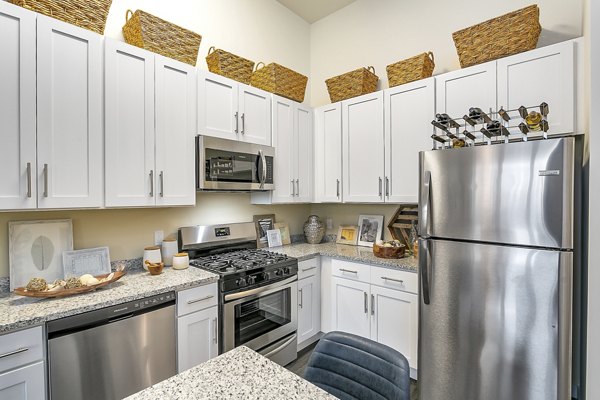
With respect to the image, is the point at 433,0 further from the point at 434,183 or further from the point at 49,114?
the point at 49,114

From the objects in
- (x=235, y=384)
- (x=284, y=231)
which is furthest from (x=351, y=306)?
(x=235, y=384)

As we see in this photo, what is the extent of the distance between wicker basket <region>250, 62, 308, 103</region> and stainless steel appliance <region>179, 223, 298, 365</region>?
4.48 ft

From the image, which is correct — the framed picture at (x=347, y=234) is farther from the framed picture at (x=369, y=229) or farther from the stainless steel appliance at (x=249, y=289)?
the stainless steel appliance at (x=249, y=289)

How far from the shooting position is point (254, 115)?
2674mm

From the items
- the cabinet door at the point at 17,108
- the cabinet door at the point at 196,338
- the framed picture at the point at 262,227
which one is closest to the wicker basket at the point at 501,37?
the framed picture at the point at 262,227

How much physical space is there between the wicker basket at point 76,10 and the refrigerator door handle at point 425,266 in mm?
2399

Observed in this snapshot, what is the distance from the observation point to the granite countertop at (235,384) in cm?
84

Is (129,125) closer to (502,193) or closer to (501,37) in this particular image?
(502,193)

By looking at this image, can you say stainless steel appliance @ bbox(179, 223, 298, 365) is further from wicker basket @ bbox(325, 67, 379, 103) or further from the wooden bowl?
wicker basket @ bbox(325, 67, 379, 103)

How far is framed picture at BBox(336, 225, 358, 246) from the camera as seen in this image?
3.28m

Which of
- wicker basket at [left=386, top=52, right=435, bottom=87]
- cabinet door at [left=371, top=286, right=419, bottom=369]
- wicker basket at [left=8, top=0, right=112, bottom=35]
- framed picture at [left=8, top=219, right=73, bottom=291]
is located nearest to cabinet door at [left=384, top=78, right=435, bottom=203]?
wicker basket at [left=386, top=52, right=435, bottom=87]

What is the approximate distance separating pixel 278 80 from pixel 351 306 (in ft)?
7.17

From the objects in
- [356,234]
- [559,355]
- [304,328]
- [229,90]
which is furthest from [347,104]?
[559,355]

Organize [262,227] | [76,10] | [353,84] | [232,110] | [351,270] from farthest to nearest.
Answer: [262,227] → [353,84] → [351,270] → [232,110] → [76,10]
